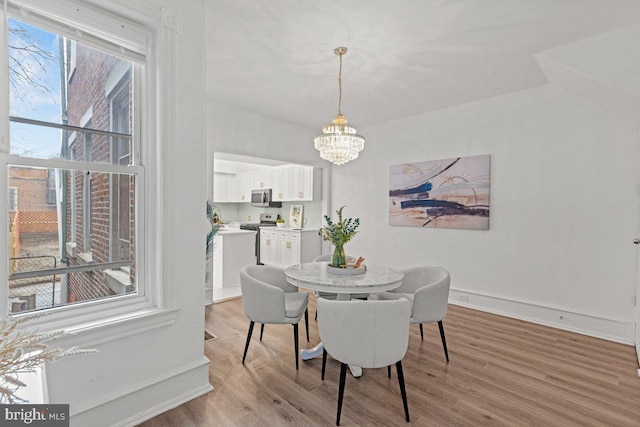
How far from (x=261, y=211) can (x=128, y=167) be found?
19.8 feet

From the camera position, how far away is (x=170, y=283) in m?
2.02

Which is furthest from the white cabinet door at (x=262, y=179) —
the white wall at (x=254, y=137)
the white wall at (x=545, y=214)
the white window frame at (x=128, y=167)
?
the white window frame at (x=128, y=167)

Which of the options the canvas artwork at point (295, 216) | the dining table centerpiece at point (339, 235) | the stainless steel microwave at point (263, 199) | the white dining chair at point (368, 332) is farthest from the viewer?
the stainless steel microwave at point (263, 199)

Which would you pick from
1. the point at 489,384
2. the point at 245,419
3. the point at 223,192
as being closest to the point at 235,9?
the point at 245,419

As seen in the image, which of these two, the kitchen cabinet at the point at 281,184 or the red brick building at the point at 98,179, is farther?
the kitchen cabinet at the point at 281,184

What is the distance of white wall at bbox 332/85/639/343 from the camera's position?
3.24 meters

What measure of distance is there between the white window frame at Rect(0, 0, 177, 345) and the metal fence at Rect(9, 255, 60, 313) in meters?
0.09

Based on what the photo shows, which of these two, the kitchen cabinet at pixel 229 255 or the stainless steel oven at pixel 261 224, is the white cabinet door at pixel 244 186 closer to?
the stainless steel oven at pixel 261 224

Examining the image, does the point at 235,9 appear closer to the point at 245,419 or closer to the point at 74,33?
the point at 74,33

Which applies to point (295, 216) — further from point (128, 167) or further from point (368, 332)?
point (368, 332)

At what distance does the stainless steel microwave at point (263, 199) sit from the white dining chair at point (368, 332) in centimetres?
537

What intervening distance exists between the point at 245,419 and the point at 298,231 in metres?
4.32

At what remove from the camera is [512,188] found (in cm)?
389

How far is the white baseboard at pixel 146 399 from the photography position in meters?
1.74
